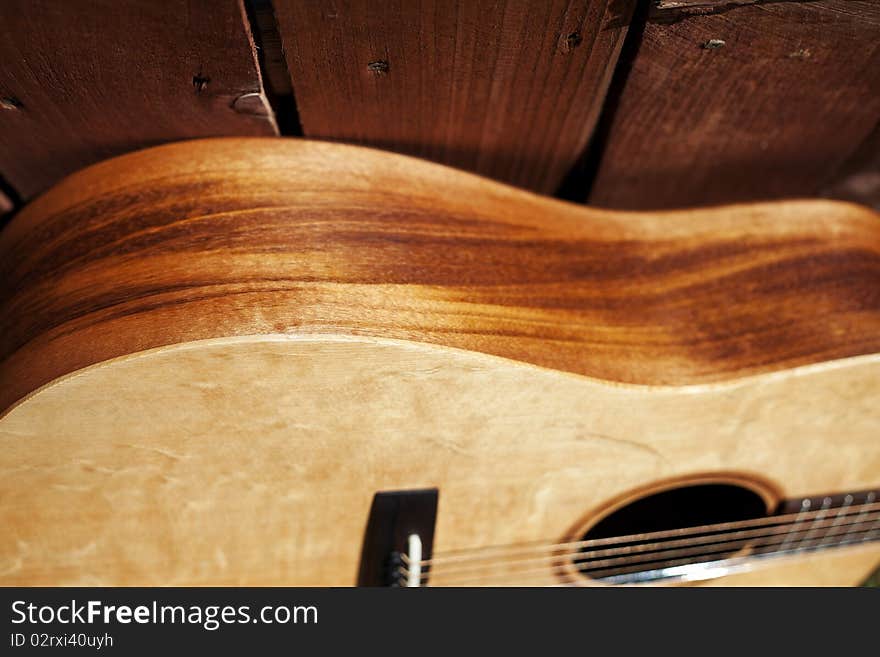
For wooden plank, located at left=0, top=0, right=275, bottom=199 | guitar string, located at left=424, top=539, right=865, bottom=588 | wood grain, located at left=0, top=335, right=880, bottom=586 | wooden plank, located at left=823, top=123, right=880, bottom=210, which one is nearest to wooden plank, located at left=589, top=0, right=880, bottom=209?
wooden plank, located at left=823, top=123, right=880, bottom=210

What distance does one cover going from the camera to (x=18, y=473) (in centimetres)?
53

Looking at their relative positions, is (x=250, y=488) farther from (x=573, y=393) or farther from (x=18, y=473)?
(x=573, y=393)

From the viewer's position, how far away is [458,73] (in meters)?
0.50

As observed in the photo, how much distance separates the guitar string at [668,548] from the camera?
72 centimetres

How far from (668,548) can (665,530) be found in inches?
0.9

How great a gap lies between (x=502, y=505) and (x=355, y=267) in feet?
0.97

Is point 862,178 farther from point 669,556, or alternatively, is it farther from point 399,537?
point 399,537

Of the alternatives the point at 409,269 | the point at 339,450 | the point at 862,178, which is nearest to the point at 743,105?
the point at 862,178

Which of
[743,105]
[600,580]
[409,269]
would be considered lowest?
[600,580]

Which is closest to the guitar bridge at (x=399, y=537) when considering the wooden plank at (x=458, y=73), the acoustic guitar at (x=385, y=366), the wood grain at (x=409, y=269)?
the acoustic guitar at (x=385, y=366)

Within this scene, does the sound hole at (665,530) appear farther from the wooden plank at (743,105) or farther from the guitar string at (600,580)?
the wooden plank at (743,105)
